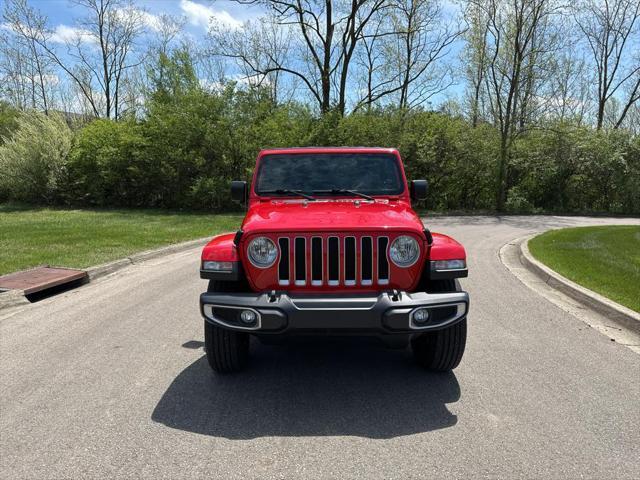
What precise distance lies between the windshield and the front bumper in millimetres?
1652

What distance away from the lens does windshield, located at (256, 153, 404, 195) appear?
15.9 feet

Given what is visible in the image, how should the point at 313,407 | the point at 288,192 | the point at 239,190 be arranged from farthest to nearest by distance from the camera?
the point at 239,190
the point at 288,192
the point at 313,407

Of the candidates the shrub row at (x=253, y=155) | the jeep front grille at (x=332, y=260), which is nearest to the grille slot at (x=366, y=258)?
the jeep front grille at (x=332, y=260)

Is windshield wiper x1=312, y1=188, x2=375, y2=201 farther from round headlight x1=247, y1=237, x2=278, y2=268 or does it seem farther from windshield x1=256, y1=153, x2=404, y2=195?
round headlight x1=247, y1=237, x2=278, y2=268

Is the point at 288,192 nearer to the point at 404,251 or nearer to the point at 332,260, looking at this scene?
the point at 332,260

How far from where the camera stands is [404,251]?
3.60 metres

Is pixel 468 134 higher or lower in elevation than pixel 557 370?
higher

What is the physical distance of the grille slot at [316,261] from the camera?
140 inches

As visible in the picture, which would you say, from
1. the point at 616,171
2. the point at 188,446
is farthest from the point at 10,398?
the point at 616,171

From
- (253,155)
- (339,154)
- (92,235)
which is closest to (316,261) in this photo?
(339,154)

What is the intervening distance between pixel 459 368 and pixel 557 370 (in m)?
0.84

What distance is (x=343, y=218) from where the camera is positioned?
3773mm

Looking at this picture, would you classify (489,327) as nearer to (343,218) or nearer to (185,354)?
(343,218)

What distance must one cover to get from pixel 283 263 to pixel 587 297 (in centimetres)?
490
